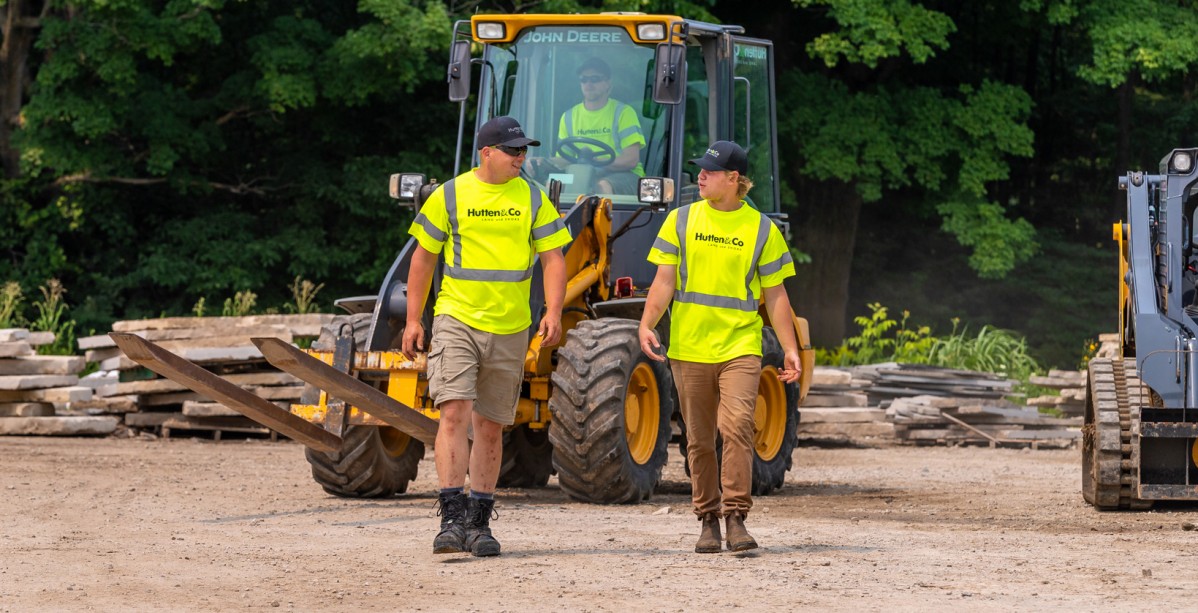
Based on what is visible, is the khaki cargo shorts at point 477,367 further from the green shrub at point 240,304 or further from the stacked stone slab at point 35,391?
the green shrub at point 240,304

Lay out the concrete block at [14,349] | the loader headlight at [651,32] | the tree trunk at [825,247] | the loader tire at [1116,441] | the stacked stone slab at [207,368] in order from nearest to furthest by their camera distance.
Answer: the loader tire at [1116,441], the loader headlight at [651,32], the concrete block at [14,349], the stacked stone slab at [207,368], the tree trunk at [825,247]

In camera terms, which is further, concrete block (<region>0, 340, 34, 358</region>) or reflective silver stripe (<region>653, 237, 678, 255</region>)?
concrete block (<region>0, 340, 34, 358</region>)

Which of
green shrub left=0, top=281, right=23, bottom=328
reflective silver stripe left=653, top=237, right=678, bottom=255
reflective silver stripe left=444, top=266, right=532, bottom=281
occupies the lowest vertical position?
green shrub left=0, top=281, right=23, bottom=328

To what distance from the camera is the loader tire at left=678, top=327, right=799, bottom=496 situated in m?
12.8

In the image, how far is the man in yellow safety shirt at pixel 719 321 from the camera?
28.0 feet

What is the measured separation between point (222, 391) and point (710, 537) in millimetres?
3083

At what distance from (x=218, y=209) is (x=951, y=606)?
19341mm

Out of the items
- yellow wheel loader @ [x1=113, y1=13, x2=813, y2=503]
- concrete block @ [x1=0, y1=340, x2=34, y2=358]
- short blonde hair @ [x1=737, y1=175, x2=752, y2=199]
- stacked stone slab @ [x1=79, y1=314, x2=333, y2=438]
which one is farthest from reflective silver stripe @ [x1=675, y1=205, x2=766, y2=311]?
concrete block @ [x1=0, y1=340, x2=34, y2=358]

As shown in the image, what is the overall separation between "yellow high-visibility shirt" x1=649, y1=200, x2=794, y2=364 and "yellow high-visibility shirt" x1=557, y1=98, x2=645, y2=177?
3.54 metres

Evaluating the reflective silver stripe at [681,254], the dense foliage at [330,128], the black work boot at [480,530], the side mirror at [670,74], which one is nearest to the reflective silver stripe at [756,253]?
the reflective silver stripe at [681,254]

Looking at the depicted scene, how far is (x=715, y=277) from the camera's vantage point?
8570 mm

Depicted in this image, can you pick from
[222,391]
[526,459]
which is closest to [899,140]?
[526,459]

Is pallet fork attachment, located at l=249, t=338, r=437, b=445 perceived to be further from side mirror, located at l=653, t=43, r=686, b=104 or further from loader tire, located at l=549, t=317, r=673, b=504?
side mirror, located at l=653, t=43, r=686, b=104

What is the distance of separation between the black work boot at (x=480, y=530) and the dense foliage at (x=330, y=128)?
43.4 feet
